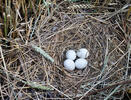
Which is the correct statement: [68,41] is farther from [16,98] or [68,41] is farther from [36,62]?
[16,98]

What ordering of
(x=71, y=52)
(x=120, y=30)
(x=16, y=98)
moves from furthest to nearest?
1. (x=120, y=30)
2. (x=71, y=52)
3. (x=16, y=98)

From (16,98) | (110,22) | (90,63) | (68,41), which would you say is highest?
(110,22)

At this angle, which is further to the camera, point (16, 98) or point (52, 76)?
point (52, 76)

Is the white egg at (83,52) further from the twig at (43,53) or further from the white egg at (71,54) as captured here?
the twig at (43,53)

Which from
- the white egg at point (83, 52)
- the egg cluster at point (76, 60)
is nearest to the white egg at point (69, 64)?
the egg cluster at point (76, 60)

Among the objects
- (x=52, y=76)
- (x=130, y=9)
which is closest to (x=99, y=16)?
(x=130, y=9)

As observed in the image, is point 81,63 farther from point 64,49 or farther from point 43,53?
point 43,53

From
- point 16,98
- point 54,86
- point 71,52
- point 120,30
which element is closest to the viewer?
point 16,98

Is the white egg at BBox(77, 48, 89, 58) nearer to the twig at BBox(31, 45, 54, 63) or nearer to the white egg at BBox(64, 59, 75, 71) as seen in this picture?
the white egg at BBox(64, 59, 75, 71)
